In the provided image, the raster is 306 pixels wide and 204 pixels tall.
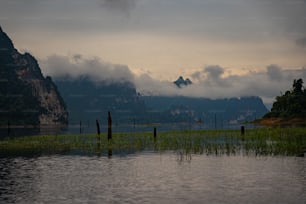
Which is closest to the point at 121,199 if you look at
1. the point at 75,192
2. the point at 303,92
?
the point at 75,192

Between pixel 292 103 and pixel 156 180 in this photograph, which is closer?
pixel 156 180

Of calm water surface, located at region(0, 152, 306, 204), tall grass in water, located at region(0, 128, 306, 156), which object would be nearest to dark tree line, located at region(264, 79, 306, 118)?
tall grass in water, located at region(0, 128, 306, 156)

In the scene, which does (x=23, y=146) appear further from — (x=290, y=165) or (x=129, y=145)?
(x=290, y=165)

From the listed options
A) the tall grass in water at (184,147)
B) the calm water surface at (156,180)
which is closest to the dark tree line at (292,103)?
the tall grass in water at (184,147)

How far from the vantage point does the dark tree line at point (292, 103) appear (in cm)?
15038

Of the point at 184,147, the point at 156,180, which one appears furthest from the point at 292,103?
the point at 156,180

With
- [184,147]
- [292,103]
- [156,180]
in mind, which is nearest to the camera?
[156,180]

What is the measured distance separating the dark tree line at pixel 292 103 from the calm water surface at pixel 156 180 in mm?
113384

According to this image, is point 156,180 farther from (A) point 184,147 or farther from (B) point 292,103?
(B) point 292,103

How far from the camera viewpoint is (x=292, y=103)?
155 metres

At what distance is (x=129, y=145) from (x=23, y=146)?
54.2 feet

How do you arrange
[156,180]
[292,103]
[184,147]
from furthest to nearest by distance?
1. [292,103]
2. [184,147]
3. [156,180]

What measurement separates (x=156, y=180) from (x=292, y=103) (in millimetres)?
134132

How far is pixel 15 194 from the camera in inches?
1037
